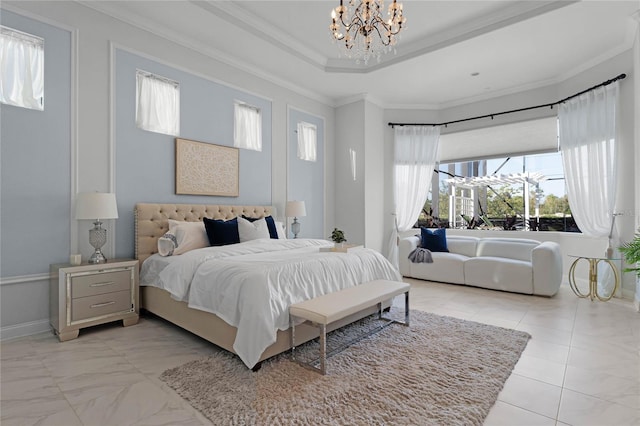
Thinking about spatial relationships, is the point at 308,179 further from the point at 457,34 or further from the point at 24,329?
the point at 24,329

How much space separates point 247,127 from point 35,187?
253 cm

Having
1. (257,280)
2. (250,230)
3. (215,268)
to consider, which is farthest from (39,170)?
(257,280)

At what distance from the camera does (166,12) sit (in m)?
3.40

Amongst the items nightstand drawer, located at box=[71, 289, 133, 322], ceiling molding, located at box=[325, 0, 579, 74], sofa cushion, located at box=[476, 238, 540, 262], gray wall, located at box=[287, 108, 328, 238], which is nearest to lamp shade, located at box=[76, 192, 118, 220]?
nightstand drawer, located at box=[71, 289, 133, 322]

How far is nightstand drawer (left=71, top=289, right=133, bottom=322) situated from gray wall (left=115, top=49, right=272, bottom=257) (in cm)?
53

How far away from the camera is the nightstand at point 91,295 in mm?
2730

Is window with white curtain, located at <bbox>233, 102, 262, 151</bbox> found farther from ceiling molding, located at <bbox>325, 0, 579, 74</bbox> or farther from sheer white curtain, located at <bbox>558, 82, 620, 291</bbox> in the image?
sheer white curtain, located at <bbox>558, 82, 620, 291</bbox>

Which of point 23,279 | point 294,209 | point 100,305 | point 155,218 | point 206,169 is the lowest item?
point 100,305

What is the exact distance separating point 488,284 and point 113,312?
4539 mm

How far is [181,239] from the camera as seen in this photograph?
3.35m

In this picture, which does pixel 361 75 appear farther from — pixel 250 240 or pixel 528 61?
pixel 250 240

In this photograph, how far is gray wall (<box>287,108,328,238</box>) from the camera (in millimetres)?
5316

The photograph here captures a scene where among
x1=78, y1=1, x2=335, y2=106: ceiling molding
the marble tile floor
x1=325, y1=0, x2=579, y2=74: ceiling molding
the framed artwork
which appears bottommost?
the marble tile floor

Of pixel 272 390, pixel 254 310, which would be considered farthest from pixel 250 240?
pixel 272 390
